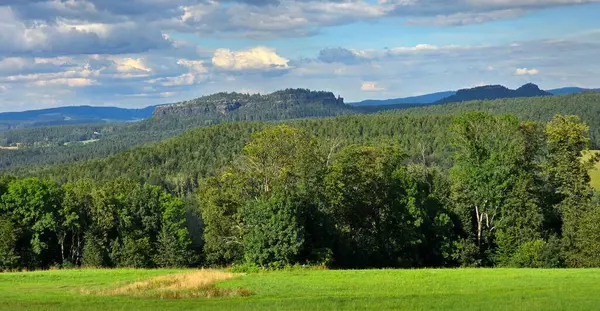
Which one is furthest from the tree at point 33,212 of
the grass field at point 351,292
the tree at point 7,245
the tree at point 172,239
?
the grass field at point 351,292

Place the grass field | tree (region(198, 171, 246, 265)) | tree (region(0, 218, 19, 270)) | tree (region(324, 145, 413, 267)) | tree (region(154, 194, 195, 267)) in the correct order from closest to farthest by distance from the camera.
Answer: the grass field < tree (region(198, 171, 246, 265)) < tree (region(324, 145, 413, 267)) < tree (region(0, 218, 19, 270)) < tree (region(154, 194, 195, 267))

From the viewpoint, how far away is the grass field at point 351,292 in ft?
94.0

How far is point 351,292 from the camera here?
3416cm

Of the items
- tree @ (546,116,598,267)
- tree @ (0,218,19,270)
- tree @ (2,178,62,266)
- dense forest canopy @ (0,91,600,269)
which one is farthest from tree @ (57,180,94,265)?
tree @ (546,116,598,267)

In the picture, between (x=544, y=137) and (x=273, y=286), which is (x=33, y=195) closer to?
(x=273, y=286)

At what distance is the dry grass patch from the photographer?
34.5 metres

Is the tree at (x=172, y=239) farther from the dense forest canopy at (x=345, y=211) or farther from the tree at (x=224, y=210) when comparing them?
the tree at (x=224, y=210)

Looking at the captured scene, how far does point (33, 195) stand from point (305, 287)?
4771cm

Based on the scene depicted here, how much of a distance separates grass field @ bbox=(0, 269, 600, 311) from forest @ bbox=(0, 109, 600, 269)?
47.3 ft

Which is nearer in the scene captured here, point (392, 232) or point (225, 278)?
point (225, 278)

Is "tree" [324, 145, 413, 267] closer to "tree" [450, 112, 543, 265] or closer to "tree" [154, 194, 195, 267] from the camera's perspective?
"tree" [450, 112, 543, 265]

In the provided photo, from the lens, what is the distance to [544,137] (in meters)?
71.6

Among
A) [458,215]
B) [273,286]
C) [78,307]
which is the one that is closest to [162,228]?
[458,215]

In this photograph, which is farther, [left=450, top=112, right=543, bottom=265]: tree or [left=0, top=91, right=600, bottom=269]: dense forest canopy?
[left=450, top=112, right=543, bottom=265]: tree
